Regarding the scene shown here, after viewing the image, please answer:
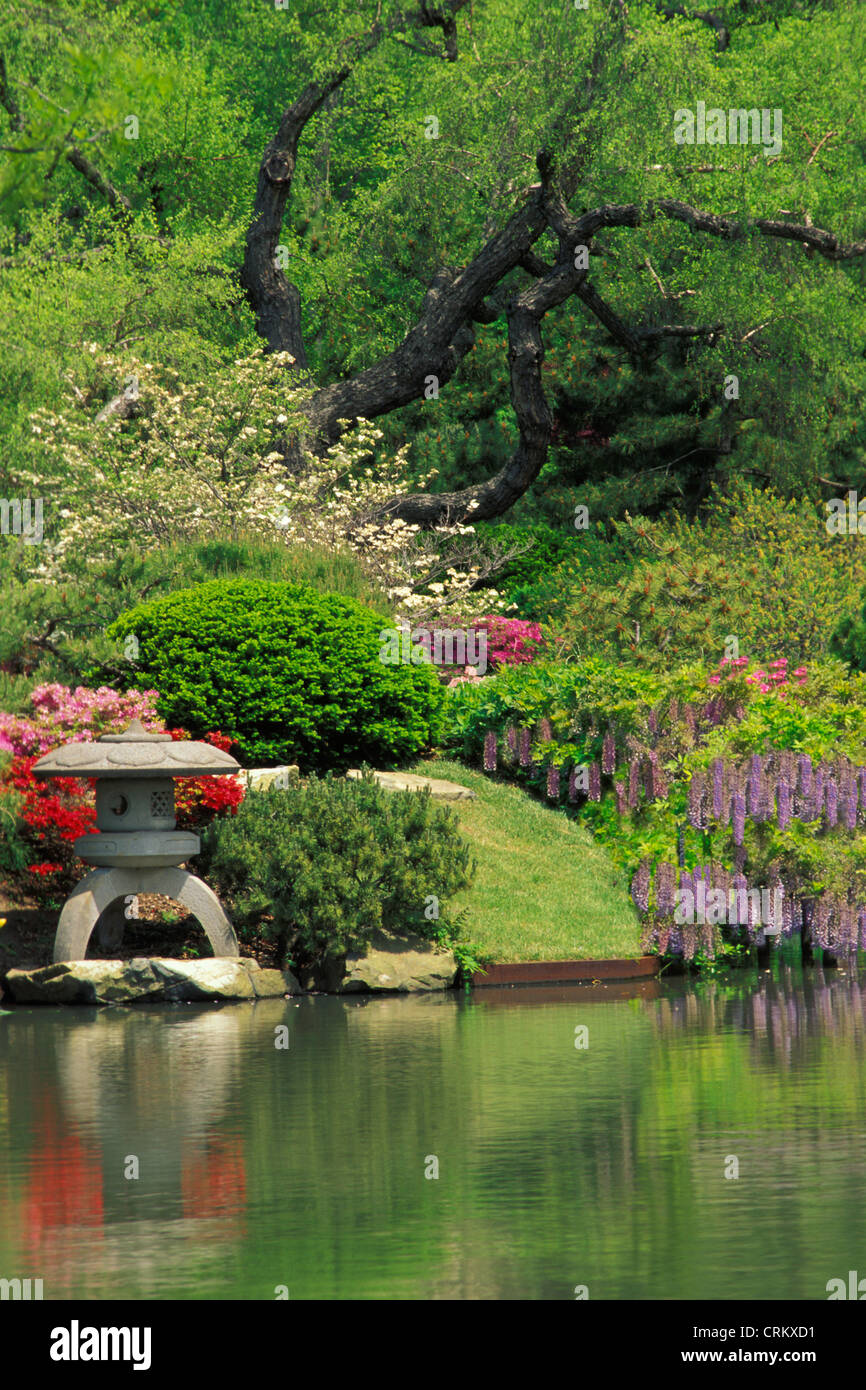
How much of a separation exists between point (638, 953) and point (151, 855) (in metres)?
4.62

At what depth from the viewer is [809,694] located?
19.0 meters

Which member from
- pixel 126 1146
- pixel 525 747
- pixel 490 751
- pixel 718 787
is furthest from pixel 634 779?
pixel 126 1146

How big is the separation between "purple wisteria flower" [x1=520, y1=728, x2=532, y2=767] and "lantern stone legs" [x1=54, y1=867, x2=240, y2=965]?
17.2 ft

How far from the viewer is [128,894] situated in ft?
51.5

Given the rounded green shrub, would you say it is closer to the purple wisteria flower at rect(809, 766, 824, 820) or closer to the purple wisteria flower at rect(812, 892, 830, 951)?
the purple wisteria flower at rect(809, 766, 824, 820)

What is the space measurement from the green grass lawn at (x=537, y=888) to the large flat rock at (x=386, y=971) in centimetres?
49

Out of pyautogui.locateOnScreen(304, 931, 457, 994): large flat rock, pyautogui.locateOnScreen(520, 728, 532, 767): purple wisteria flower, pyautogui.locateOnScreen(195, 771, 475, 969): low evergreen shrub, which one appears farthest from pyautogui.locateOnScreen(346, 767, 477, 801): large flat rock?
pyautogui.locateOnScreen(304, 931, 457, 994): large flat rock

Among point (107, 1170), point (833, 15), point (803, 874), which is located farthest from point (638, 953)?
point (833, 15)

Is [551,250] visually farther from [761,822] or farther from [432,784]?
[761,822]

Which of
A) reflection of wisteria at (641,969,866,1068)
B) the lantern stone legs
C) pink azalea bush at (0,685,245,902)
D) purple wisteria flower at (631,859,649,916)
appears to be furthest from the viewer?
purple wisteria flower at (631,859,649,916)

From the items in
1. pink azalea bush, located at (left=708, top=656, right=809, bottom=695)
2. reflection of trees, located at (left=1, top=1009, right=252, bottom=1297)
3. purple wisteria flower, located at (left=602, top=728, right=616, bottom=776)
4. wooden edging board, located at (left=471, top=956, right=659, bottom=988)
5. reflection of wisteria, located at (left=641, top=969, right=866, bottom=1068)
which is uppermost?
pink azalea bush, located at (left=708, top=656, right=809, bottom=695)

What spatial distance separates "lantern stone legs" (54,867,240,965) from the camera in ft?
50.2

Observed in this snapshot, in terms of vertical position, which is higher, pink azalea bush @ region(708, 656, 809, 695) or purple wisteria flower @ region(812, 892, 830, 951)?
pink azalea bush @ region(708, 656, 809, 695)

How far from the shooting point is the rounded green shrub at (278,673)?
19.2 metres
